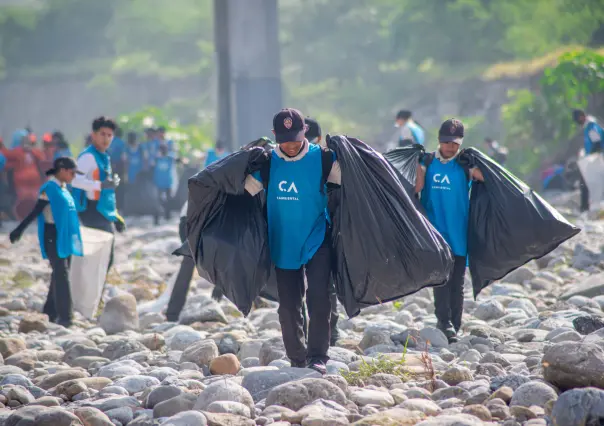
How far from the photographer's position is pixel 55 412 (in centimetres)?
540

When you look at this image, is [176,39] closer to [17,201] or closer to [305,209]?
[17,201]

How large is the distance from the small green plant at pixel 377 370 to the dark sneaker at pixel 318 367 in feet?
0.38

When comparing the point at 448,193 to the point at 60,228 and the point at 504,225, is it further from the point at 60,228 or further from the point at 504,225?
the point at 60,228

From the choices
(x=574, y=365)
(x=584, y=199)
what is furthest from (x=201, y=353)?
(x=584, y=199)

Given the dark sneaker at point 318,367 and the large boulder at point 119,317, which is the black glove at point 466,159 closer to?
the dark sneaker at point 318,367

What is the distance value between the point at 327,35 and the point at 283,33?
3.52 metres

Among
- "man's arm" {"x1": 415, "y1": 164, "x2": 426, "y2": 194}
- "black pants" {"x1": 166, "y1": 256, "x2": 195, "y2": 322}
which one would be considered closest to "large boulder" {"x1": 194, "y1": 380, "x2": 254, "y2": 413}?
"man's arm" {"x1": 415, "y1": 164, "x2": 426, "y2": 194}

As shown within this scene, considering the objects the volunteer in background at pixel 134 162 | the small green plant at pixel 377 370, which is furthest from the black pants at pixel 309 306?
the volunteer in background at pixel 134 162

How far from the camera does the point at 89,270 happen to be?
31.3 ft

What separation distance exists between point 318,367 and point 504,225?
1936mm

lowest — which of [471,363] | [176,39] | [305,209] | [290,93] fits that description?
[471,363]

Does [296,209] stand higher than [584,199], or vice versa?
[296,209]

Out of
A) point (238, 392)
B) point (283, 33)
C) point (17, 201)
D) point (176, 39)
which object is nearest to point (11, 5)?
point (176, 39)

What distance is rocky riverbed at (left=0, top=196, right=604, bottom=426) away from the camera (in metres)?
5.35
